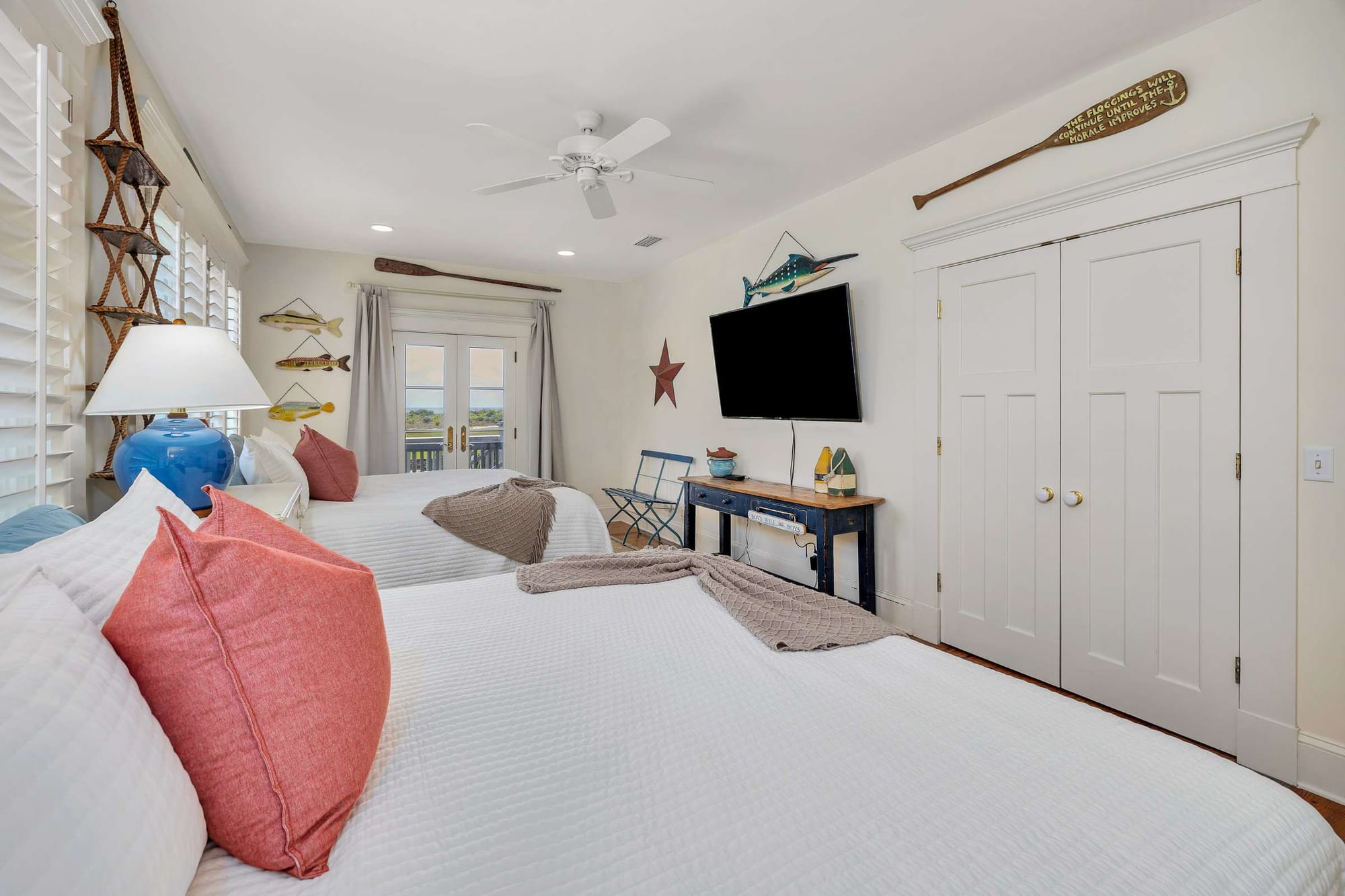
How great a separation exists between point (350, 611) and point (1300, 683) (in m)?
2.77

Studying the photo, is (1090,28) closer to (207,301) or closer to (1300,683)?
(1300,683)

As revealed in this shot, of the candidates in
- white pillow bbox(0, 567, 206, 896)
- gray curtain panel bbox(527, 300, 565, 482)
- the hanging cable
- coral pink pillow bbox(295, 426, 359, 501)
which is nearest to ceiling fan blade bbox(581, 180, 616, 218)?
the hanging cable

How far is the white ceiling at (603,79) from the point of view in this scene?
6.81 ft

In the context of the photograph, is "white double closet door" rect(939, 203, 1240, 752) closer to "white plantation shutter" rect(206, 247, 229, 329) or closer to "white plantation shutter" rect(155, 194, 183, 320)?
"white plantation shutter" rect(155, 194, 183, 320)

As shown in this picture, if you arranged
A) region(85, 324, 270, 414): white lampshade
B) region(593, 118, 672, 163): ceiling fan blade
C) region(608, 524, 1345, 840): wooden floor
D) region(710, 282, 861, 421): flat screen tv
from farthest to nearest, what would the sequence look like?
region(710, 282, 861, 421): flat screen tv, region(593, 118, 672, 163): ceiling fan blade, region(608, 524, 1345, 840): wooden floor, region(85, 324, 270, 414): white lampshade

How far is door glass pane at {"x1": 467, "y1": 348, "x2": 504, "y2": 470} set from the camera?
18.4 feet

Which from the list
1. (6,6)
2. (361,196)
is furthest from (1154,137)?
(361,196)

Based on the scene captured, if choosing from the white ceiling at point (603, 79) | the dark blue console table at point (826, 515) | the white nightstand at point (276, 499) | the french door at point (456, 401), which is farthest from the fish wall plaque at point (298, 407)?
the dark blue console table at point (826, 515)

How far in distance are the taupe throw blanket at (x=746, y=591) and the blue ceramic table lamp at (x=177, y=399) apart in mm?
1026

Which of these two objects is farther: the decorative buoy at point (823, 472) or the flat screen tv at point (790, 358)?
the decorative buoy at point (823, 472)

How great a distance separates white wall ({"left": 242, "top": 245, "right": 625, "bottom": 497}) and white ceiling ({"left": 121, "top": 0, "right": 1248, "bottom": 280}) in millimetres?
1233

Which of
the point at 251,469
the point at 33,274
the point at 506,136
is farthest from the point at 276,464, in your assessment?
the point at 506,136

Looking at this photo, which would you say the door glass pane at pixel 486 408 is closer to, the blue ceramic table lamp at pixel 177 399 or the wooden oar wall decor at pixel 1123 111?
the blue ceramic table lamp at pixel 177 399

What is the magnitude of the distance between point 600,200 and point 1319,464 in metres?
2.92
